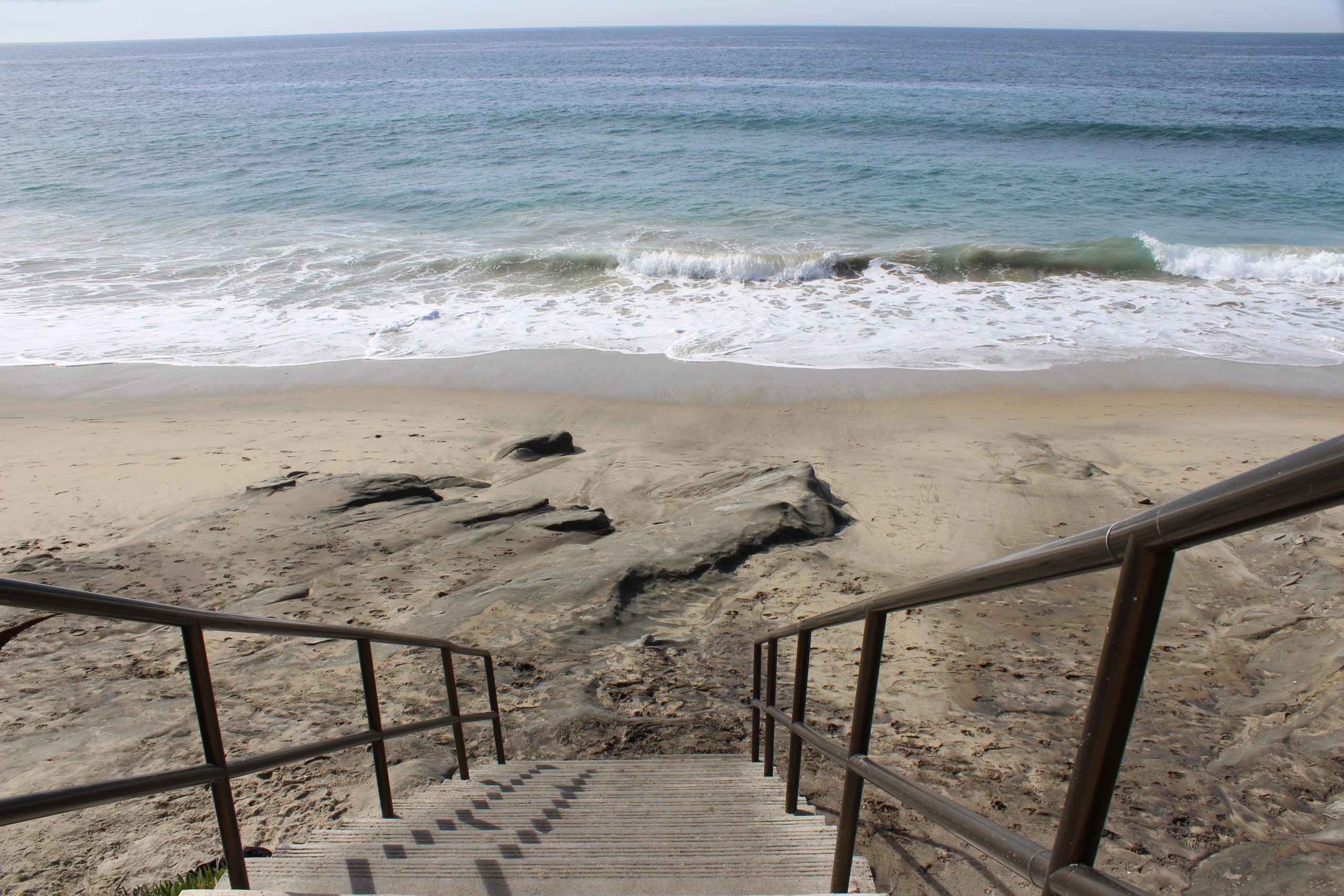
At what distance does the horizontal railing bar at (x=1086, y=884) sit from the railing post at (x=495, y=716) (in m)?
3.34

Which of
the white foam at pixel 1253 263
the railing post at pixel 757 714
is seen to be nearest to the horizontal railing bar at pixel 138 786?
the railing post at pixel 757 714

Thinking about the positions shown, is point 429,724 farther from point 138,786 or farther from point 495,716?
→ point 138,786

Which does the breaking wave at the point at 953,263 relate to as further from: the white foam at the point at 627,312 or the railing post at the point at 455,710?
the railing post at the point at 455,710

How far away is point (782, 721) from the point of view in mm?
3039

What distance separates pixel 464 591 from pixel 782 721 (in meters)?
3.47

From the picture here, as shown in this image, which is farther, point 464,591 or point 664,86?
point 664,86

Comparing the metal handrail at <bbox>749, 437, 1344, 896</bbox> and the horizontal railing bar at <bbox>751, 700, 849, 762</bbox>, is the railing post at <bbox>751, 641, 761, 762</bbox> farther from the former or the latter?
the metal handrail at <bbox>749, 437, 1344, 896</bbox>

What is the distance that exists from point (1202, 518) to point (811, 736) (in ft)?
6.22

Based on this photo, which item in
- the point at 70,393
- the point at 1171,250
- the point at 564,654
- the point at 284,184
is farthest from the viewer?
the point at 284,184

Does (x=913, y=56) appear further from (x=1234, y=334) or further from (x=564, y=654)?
(x=564, y=654)

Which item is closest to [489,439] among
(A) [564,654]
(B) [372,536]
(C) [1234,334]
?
(B) [372,536]

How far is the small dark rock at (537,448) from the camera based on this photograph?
922 centimetres

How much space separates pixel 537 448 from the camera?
932 centimetres

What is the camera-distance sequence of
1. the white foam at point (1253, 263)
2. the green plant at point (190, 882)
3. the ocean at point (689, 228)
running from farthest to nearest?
the white foam at point (1253, 263)
the ocean at point (689, 228)
the green plant at point (190, 882)
